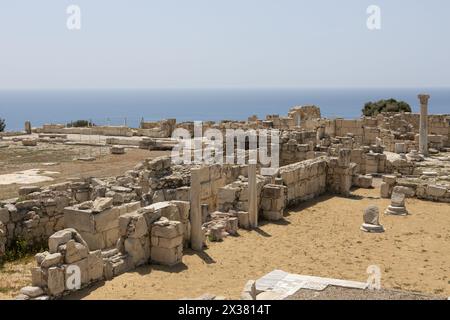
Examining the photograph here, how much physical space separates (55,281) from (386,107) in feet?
152

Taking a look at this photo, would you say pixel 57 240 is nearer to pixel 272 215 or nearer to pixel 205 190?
pixel 205 190

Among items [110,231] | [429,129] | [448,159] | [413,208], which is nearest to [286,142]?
[413,208]

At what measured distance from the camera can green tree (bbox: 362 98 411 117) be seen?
51.4 m

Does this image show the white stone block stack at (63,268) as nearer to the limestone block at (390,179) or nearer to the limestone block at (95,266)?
the limestone block at (95,266)

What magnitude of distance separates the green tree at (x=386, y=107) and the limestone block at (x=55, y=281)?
45.2m

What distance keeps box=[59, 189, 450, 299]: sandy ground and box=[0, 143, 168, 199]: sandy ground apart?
8.97 meters

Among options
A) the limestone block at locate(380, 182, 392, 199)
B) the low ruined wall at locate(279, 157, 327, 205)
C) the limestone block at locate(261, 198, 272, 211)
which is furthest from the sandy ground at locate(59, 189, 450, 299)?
the limestone block at locate(380, 182, 392, 199)

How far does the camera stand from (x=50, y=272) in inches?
378

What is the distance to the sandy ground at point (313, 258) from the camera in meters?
10.6

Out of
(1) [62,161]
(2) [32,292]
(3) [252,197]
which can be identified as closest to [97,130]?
(1) [62,161]

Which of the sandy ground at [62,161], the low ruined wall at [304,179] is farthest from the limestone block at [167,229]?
the sandy ground at [62,161]

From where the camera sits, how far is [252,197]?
Answer: 15.5 m

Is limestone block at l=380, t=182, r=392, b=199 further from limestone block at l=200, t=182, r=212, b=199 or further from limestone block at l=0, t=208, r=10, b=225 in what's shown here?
limestone block at l=0, t=208, r=10, b=225

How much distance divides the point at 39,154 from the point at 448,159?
21467mm
